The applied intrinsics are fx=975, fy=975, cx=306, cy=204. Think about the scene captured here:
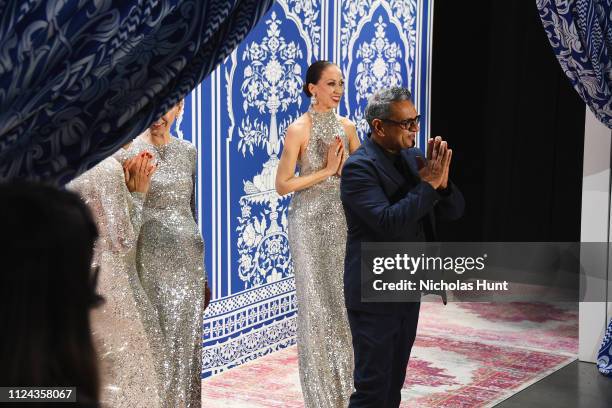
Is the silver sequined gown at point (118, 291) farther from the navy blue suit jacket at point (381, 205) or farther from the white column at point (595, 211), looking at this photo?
the white column at point (595, 211)

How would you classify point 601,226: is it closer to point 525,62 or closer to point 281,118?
point 281,118

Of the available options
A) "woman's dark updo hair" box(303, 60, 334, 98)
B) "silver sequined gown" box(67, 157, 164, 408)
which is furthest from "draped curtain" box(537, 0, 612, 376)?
"silver sequined gown" box(67, 157, 164, 408)

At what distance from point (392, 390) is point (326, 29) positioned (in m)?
3.33

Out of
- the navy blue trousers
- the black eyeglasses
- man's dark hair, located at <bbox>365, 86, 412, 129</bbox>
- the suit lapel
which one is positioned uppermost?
man's dark hair, located at <bbox>365, 86, 412, 129</bbox>

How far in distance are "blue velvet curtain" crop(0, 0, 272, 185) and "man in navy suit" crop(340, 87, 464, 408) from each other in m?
1.40

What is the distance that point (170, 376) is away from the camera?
4168 millimetres

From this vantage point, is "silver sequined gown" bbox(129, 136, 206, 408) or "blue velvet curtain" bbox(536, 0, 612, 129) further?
"blue velvet curtain" bbox(536, 0, 612, 129)

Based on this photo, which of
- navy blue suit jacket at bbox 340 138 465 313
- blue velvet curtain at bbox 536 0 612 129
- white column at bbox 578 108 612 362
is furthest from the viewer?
white column at bbox 578 108 612 362

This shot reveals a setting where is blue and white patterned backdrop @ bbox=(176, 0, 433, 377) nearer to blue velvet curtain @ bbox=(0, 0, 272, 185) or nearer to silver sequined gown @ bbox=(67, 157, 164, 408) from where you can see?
silver sequined gown @ bbox=(67, 157, 164, 408)

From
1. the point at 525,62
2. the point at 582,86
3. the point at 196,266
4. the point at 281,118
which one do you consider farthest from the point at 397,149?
the point at 525,62

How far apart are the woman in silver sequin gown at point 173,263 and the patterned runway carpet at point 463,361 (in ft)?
2.89

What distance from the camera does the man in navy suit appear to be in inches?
139

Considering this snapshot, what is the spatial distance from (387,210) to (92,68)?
5.71ft

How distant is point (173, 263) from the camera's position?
4180mm
